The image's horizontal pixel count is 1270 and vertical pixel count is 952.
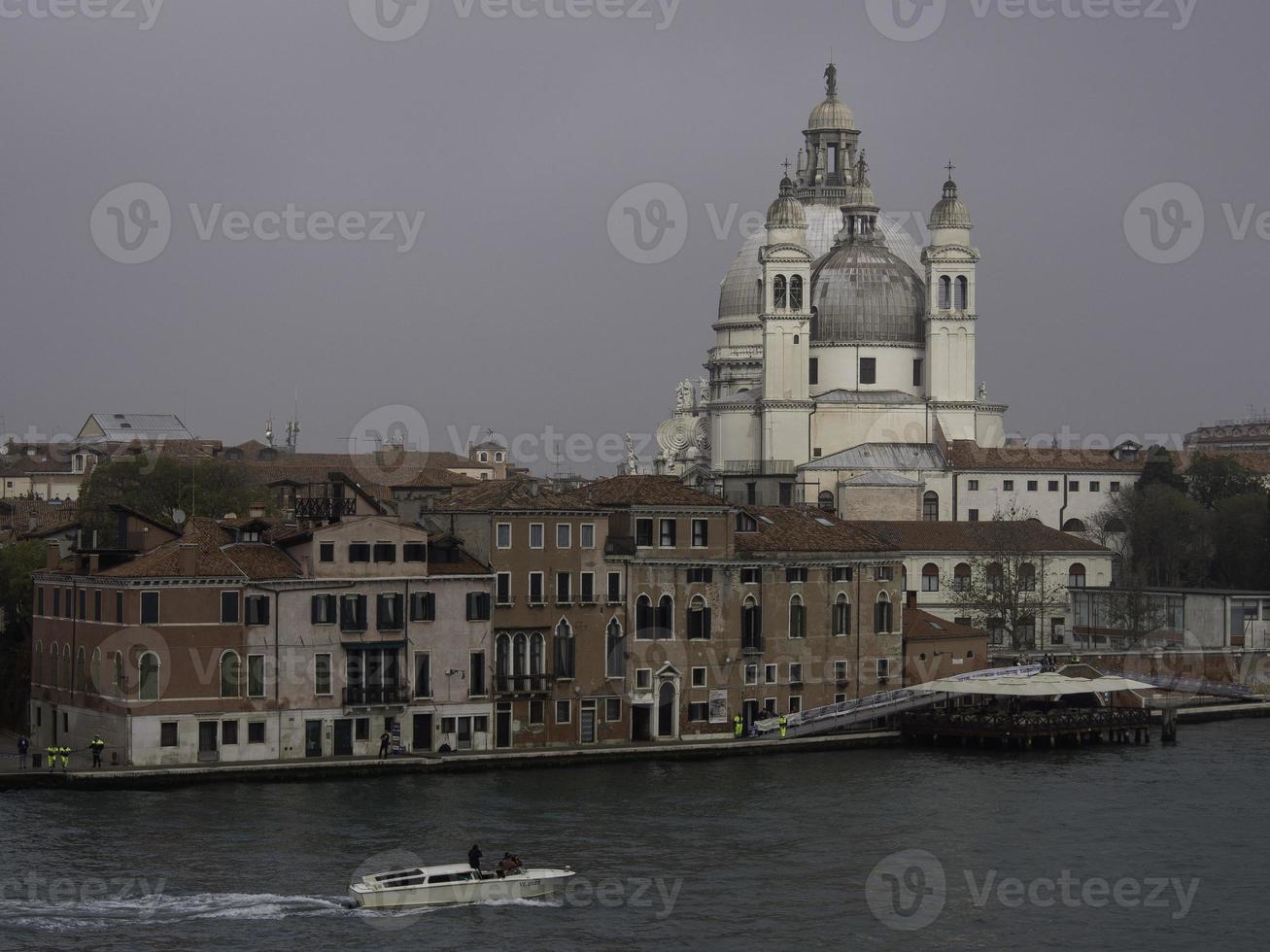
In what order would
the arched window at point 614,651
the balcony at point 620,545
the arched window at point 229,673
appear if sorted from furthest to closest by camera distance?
1. the balcony at point 620,545
2. the arched window at point 614,651
3. the arched window at point 229,673

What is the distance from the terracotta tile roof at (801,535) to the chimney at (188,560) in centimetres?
1259

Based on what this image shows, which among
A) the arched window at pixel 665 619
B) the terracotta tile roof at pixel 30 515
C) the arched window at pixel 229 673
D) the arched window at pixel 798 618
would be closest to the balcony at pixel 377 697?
the arched window at pixel 229 673

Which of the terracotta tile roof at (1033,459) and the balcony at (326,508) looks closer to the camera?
the balcony at (326,508)

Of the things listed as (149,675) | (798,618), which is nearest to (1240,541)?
(798,618)

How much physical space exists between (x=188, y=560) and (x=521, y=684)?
7.36m

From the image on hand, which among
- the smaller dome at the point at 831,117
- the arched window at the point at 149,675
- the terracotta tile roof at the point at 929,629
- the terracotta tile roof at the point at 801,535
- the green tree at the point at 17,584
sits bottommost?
the arched window at the point at 149,675

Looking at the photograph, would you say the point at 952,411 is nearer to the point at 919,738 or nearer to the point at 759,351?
the point at 759,351

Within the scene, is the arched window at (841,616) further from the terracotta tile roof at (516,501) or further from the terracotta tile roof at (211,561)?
the terracotta tile roof at (211,561)

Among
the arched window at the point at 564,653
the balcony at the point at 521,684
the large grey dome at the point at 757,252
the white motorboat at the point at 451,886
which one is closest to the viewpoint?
the white motorboat at the point at 451,886

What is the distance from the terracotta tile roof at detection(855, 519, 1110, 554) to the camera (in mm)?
75938

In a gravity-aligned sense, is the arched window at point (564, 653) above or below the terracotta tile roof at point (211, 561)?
below

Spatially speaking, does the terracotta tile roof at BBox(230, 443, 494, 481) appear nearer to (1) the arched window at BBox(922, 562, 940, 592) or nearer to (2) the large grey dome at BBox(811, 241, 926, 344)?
(2) the large grey dome at BBox(811, 241, 926, 344)

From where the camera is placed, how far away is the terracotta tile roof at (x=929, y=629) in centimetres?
5803

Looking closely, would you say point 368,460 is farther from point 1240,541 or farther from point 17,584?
point 17,584
